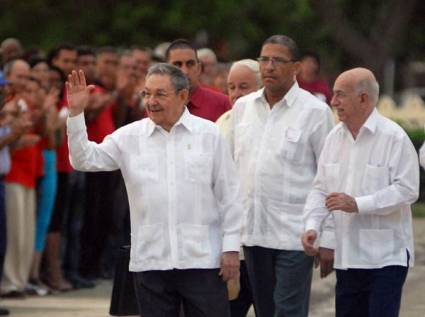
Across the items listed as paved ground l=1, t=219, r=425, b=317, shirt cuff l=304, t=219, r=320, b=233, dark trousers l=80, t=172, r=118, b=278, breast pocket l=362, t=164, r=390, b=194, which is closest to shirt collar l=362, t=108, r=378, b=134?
breast pocket l=362, t=164, r=390, b=194

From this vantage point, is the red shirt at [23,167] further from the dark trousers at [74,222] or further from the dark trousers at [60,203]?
the dark trousers at [74,222]

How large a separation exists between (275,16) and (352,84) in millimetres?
27773

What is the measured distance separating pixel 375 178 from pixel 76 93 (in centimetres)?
174

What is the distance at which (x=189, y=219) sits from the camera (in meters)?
8.87

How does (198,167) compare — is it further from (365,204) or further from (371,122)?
(371,122)

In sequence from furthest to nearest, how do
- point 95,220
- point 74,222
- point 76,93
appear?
1. point 95,220
2. point 74,222
3. point 76,93

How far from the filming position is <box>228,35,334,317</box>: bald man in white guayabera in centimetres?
1003

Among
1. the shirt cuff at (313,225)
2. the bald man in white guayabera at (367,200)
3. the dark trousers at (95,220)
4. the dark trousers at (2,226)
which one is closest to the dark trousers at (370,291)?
the bald man in white guayabera at (367,200)

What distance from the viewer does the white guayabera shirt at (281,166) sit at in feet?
32.9

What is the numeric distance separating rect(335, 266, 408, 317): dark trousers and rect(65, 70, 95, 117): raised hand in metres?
1.80

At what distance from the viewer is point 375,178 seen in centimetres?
927

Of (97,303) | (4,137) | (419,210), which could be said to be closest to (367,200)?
(4,137)

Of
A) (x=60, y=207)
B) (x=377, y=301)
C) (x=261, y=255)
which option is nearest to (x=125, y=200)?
(x=60, y=207)

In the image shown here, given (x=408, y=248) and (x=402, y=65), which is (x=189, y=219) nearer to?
(x=408, y=248)
